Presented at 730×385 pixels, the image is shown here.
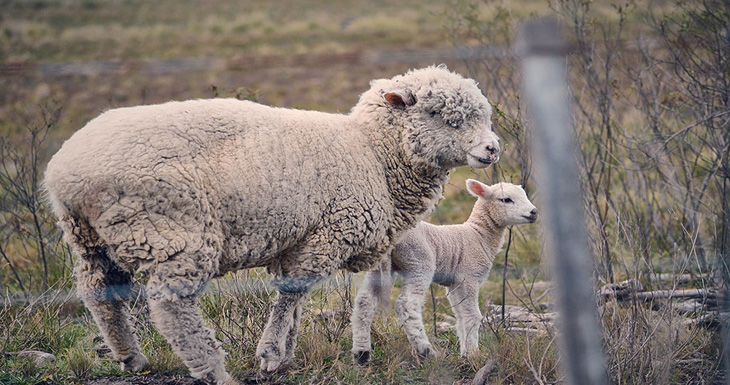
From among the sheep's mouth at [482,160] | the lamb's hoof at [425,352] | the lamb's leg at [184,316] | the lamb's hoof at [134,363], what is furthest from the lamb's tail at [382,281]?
the lamb's hoof at [134,363]

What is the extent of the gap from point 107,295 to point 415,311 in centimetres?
202

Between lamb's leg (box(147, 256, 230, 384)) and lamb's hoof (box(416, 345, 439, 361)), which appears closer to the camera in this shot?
lamb's leg (box(147, 256, 230, 384))

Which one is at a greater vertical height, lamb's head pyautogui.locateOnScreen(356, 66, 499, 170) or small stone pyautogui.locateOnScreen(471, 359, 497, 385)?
lamb's head pyautogui.locateOnScreen(356, 66, 499, 170)

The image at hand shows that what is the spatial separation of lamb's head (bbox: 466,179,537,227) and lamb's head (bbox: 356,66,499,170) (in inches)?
38.2

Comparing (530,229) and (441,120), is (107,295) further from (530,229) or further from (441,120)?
(530,229)

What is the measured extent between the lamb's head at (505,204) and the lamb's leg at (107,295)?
267cm

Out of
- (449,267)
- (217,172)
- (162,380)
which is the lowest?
(162,380)

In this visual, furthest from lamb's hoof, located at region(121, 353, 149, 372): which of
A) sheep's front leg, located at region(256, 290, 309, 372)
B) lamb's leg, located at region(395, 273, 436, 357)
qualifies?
lamb's leg, located at region(395, 273, 436, 357)

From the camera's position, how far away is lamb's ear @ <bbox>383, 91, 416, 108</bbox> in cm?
439

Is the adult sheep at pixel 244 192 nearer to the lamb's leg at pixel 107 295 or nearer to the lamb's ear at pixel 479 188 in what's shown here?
the lamb's leg at pixel 107 295

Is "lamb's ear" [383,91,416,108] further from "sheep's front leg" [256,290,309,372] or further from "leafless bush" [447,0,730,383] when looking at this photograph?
"sheep's front leg" [256,290,309,372]

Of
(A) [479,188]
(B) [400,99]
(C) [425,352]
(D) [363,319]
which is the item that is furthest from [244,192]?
(A) [479,188]

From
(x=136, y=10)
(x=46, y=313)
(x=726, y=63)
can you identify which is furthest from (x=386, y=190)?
(x=136, y=10)

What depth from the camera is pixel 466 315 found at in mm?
5078
